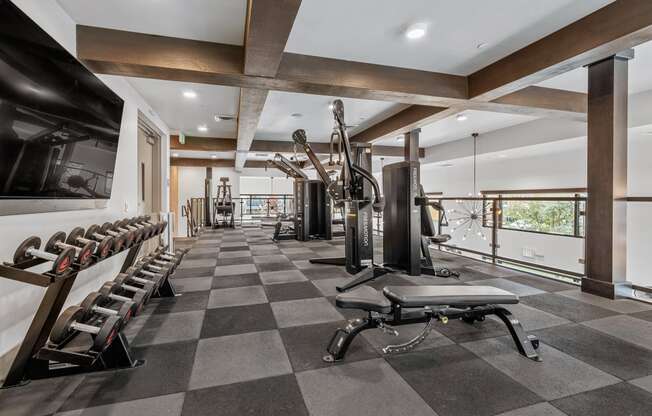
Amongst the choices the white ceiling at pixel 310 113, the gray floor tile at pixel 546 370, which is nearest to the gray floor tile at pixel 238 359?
the gray floor tile at pixel 546 370

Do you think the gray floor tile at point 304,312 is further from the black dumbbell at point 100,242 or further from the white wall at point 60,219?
the white wall at point 60,219

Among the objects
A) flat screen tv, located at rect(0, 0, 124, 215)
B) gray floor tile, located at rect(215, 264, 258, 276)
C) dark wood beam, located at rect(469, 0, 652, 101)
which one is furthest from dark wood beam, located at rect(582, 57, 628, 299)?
flat screen tv, located at rect(0, 0, 124, 215)

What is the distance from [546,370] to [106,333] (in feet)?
8.67

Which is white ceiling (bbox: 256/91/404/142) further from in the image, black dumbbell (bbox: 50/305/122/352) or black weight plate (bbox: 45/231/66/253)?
black dumbbell (bbox: 50/305/122/352)

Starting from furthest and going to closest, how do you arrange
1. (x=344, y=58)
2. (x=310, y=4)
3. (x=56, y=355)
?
(x=344, y=58)
(x=310, y=4)
(x=56, y=355)

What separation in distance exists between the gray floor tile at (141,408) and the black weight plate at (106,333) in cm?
29

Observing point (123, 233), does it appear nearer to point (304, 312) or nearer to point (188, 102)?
point (304, 312)

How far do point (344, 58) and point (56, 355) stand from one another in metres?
3.73

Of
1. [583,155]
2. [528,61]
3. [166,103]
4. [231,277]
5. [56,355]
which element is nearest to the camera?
[56,355]

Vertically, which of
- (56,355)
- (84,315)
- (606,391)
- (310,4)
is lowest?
(606,391)

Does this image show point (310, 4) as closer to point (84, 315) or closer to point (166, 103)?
point (84, 315)

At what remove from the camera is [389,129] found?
645cm

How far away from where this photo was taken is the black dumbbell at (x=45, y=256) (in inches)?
64.2

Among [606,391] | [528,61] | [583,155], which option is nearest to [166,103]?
[528,61]
